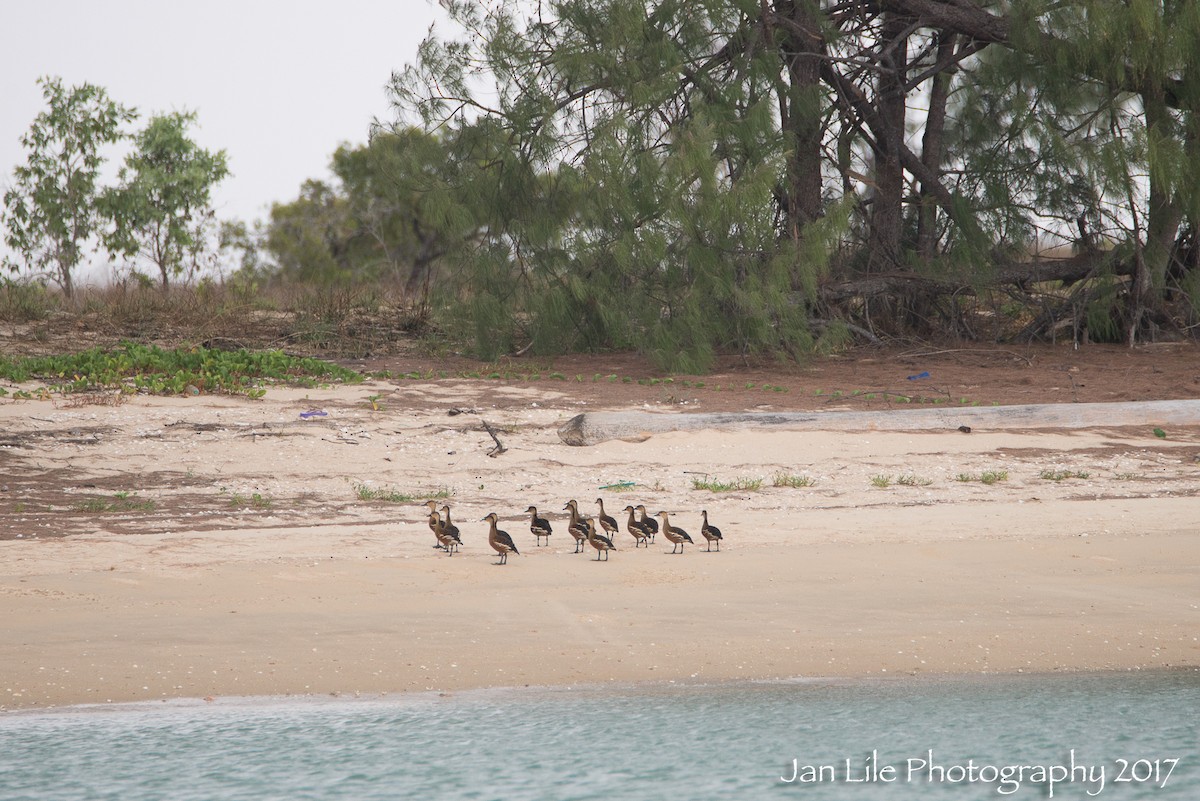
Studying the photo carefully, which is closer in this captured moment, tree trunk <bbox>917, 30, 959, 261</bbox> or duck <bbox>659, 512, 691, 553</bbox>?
duck <bbox>659, 512, 691, 553</bbox>

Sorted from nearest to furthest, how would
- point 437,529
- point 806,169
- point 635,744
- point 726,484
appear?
point 635,744, point 437,529, point 726,484, point 806,169

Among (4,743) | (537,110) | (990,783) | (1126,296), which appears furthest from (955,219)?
(4,743)

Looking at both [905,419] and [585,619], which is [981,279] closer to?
[905,419]

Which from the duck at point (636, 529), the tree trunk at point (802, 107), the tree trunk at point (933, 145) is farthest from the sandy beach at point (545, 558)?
the tree trunk at point (933, 145)

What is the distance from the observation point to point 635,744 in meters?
5.25

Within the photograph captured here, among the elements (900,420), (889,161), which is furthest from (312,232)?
(900,420)

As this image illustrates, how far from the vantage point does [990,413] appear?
39.1ft

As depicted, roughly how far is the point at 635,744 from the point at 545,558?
2.67 meters

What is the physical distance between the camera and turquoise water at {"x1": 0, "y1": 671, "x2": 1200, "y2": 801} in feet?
16.4

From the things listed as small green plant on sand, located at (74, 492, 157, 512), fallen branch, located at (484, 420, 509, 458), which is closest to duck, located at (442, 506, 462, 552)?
small green plant on sand, located at (74, 492, 157, 512)

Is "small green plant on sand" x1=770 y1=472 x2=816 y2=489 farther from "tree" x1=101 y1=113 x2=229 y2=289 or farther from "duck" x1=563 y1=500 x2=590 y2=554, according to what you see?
"tree" x1=101 y1=113 x2=229 y2=289

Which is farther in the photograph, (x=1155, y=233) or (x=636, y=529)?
(x=1155, y=233)

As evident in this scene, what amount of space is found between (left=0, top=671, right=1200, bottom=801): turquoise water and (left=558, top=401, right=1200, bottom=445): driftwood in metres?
5.94

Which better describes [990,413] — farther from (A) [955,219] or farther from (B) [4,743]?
(B) [4,743]
